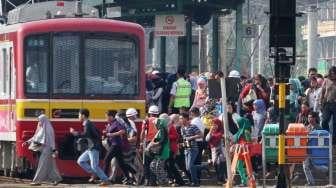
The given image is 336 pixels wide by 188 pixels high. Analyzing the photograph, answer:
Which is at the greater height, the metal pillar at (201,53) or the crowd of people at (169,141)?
the metal pillar at (201,53)

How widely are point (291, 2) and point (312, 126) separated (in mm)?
4748

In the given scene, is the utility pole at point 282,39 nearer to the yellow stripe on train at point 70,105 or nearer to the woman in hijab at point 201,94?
the yellow stripe on train at point 70,105

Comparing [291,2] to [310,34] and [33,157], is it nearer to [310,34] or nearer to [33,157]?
[33,157]

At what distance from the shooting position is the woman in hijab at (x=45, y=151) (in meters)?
19.8

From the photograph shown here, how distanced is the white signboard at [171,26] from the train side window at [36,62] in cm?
739

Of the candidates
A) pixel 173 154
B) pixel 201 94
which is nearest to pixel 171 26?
pixel 201 94

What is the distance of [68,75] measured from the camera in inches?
813

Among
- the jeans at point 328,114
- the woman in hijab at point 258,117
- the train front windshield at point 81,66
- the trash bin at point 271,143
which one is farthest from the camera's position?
the woman in hijab at point 258,117

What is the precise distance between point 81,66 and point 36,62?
915 mm

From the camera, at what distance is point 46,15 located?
2191cm

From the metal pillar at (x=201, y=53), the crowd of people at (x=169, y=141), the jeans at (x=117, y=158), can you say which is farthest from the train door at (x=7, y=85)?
the metal pillar at (x=201, y=53)

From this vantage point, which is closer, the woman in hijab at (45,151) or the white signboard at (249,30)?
the woman in hijab at (45,151)

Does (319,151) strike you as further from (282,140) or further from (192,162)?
(282,140)


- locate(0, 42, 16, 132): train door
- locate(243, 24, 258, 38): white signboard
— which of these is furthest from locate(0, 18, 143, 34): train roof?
locate(243, 24, 258, 38): white signboard
